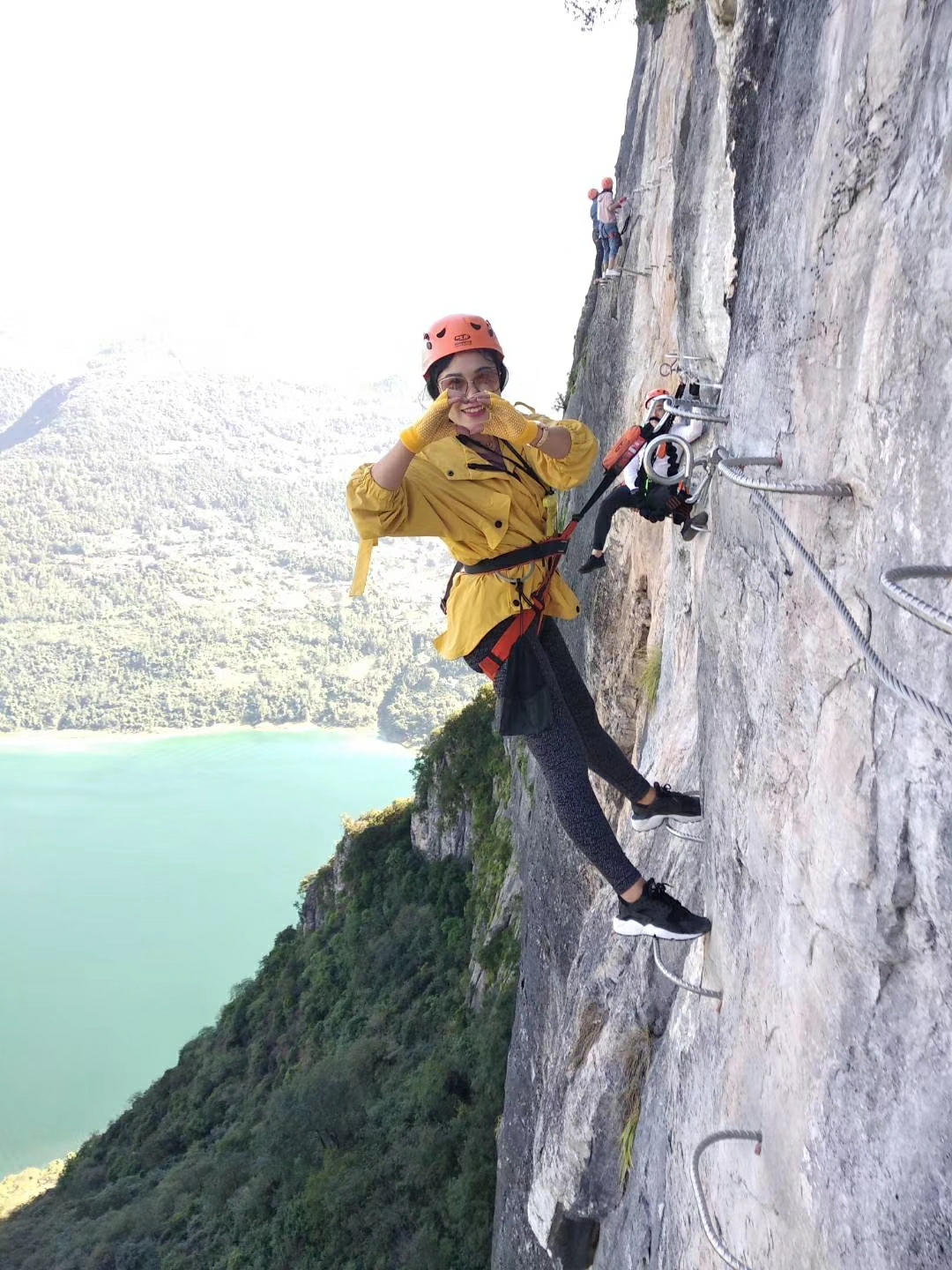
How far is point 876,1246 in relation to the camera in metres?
1.53

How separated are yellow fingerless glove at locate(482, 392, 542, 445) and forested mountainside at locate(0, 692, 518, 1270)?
1115cm

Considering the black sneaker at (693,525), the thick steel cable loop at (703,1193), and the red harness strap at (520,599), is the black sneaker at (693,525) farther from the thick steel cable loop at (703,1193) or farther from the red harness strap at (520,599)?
the thick steel cable loop at (703,1193)

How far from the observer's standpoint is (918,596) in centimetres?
131

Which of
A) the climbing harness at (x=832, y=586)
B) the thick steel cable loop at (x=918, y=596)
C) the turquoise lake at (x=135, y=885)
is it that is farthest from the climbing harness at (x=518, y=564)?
the turquoise lake at (x=135, y=885)

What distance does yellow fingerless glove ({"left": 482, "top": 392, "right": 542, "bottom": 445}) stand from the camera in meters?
2.66

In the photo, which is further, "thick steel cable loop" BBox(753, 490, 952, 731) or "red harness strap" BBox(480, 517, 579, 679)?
"red harness strap" BBox(480, 517, 579, 679)

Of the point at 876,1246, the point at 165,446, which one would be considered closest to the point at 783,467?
the point at 876,1246

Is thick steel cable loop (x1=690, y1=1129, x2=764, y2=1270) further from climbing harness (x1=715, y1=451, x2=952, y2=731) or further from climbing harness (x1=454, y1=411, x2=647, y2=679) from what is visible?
climbing harness (x1=454, y1=411, x2=647, y2=679)

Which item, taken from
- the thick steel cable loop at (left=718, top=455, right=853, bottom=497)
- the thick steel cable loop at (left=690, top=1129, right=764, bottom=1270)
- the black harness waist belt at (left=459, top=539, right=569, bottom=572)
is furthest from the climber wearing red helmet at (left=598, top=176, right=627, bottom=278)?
the thick steel cable loop at (left=690, top=1129, right=764, bottom=1270)

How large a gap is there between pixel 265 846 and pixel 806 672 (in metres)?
76.0

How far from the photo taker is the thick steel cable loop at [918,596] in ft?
3.80

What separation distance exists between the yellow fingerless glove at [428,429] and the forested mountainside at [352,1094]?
11253mm

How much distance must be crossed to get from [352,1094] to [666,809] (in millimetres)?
14991

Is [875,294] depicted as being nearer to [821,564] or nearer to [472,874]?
[821,564]
